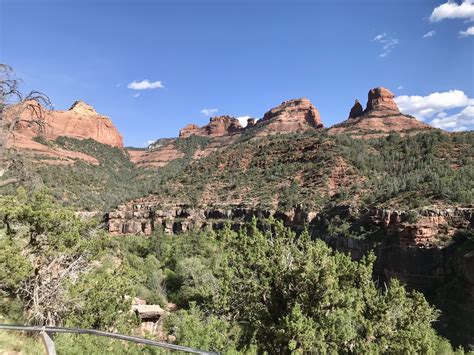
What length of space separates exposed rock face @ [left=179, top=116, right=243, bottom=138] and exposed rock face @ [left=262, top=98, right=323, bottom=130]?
946 inches

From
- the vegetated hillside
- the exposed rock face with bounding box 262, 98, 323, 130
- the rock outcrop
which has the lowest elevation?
the vegetated hillside

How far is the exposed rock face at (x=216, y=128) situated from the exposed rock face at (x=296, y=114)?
2403 cm

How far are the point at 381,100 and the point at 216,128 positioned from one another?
79.2 metres

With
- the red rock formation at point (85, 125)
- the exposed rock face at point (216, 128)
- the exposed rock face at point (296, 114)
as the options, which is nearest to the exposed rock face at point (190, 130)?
the exposed rock face at point (216, 128)

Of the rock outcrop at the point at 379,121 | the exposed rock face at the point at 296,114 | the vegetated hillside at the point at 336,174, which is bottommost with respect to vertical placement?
the vegetated hillside at the point at 336,174

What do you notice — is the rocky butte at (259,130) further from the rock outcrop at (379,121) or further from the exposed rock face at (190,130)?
the rock outcrop at (379,121)

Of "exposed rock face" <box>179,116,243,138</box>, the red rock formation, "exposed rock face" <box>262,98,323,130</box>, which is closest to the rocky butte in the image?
"exposed rock face" <box>262,98,323,130</box>

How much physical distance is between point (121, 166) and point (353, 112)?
235ft

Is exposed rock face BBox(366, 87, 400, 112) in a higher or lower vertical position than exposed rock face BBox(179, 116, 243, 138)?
lower

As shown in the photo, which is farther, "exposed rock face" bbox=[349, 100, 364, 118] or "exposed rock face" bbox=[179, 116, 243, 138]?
"exposed rock face" bbox=[179, 116, 243, 138]

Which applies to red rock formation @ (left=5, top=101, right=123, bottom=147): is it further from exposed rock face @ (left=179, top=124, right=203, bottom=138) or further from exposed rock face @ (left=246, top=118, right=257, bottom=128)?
exposed rock face @ (left=246, top=118, right=257, bottom=128)

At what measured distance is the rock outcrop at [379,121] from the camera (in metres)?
75.3

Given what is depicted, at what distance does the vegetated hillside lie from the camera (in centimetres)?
3809

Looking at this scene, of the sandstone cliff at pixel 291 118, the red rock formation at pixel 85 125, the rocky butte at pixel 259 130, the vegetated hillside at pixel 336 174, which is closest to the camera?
the vegetated hillside at pixel 336 174
